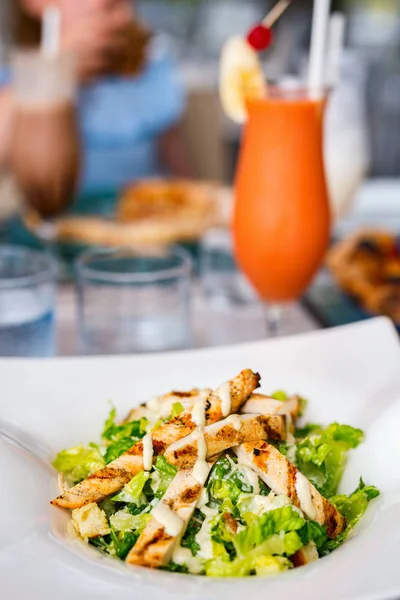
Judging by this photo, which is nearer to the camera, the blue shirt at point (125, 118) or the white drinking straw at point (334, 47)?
the white drinking straw at point (334, 47)

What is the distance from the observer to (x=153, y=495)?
94cm

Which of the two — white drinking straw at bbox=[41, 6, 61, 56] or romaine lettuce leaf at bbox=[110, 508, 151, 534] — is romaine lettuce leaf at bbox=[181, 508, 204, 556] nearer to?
romaine lettuce leaf at bbox=[110, 508, 151, 534]

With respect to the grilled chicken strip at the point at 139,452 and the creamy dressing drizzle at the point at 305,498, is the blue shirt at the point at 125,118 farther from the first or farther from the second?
the creamy dressing drizzle at the point at 305,498

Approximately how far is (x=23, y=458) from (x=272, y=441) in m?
0.28

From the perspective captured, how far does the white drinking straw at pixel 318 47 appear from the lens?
4.57ft

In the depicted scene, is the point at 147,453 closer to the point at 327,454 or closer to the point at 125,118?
the point at 327,454

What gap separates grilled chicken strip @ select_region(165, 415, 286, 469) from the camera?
0.90 m

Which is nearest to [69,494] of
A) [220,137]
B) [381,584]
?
[381,584]

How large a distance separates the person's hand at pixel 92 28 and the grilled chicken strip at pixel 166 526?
2539 millimetres

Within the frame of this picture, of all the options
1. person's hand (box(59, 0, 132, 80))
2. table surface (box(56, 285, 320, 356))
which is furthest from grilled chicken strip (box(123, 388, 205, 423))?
person's hand (box(59, 0, 132, 80))

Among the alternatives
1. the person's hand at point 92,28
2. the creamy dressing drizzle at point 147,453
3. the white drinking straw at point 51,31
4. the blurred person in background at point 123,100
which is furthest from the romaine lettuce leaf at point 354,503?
the blurred person in background at point 123,100

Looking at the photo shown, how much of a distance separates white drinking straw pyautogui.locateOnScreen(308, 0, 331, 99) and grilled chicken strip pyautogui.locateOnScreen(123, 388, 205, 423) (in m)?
0.66

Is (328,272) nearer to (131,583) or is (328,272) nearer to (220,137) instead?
(131,583)

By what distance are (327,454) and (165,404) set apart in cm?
20
